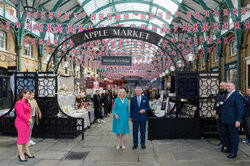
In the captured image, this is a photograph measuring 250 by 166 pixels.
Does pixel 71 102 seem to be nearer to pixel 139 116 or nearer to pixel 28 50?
pixel 139 116

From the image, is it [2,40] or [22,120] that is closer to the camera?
[22,120]

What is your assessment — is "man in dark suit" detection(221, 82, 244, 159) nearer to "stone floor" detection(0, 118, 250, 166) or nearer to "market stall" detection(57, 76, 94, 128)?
"stone floor" detection(0, 118, 250, 166)

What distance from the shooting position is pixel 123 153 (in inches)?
205

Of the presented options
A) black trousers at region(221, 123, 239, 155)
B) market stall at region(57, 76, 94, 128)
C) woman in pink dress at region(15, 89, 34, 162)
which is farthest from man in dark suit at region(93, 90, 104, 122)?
black trousers at region(221, 123, 239, 155)

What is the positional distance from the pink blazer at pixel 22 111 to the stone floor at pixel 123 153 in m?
0.97

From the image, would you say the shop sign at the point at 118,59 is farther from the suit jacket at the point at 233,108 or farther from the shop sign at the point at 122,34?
the suit jacket at the point at 233,108

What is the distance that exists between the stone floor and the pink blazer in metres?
0.97

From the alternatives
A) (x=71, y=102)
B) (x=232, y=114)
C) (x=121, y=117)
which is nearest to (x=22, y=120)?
(x=121, y=117)

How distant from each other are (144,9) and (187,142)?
64.1ft

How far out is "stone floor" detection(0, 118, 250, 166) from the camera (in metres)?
4.53

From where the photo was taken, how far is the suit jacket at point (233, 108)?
4684 millimetres

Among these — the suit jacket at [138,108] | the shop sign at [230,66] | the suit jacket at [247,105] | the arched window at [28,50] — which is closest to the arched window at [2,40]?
the arched window at [28,50]

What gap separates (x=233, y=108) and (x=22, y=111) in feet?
15.4

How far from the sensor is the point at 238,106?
470cm
